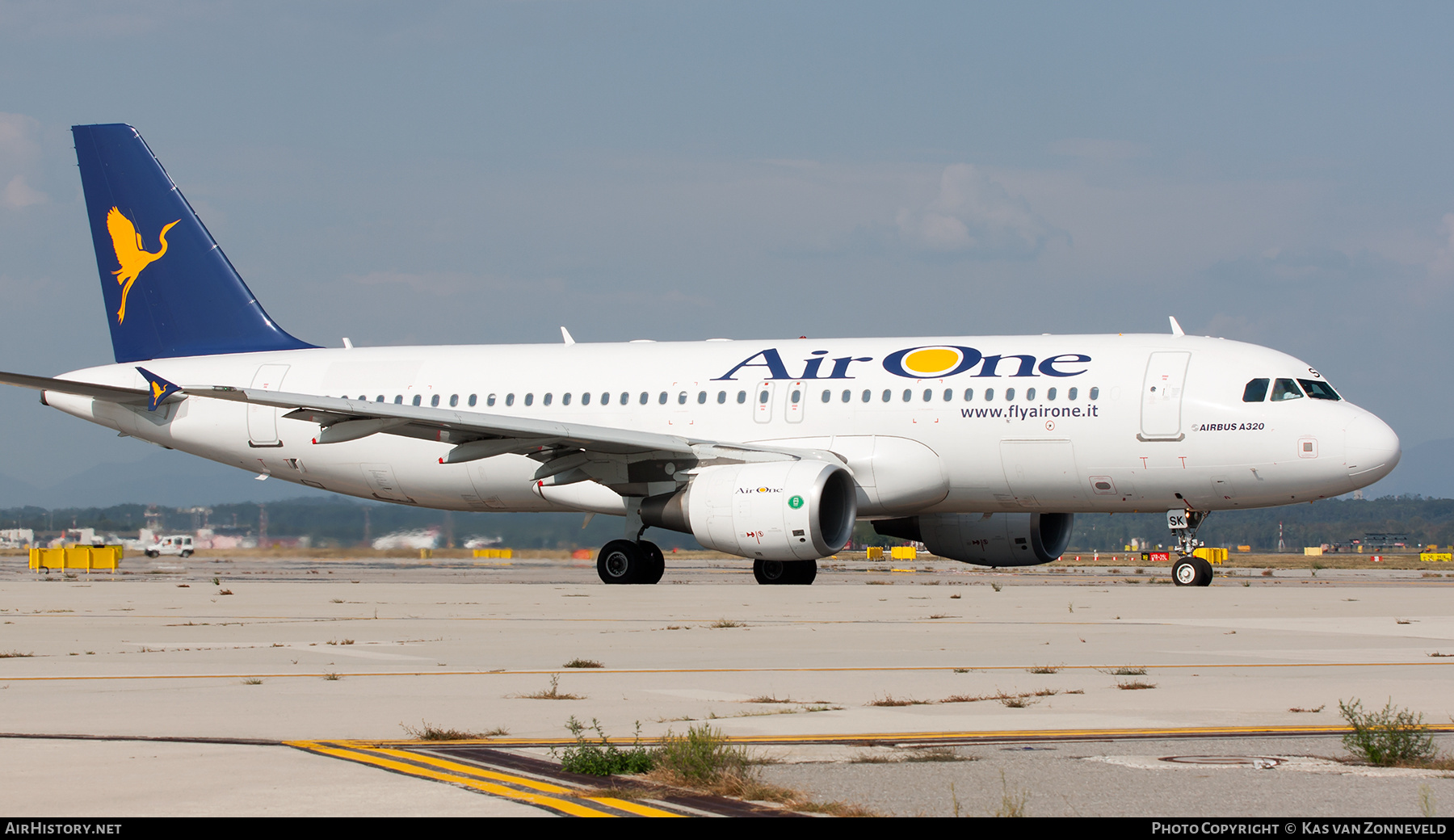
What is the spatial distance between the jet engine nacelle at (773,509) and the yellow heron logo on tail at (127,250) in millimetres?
13338

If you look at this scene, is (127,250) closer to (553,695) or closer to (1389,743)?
(553,695)

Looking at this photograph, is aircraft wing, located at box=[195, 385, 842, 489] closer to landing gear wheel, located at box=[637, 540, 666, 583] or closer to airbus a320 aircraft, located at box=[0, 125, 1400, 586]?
airbus a320 aircraft, located at box=[0, 125, 1400, 586]

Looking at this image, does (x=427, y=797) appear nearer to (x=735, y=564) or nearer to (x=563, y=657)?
(x=563, y=657)

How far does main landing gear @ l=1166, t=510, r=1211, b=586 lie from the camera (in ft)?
76.9

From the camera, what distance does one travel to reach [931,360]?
976 inches

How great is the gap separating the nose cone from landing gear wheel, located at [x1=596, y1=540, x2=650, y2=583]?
1093 centimetres

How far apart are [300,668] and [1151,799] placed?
730 centimetres

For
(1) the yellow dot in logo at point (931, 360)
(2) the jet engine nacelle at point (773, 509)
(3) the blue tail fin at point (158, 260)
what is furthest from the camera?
(3) the blue tail fin at point (158, 260)

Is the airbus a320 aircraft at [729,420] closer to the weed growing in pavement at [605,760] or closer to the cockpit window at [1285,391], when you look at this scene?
the cockpit window at [1285,391]

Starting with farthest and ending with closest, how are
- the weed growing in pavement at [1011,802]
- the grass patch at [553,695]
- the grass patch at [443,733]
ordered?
the grass patch at [553,695]
the grass patch at [443,733]
the weed growing in pavement at [1011,802]

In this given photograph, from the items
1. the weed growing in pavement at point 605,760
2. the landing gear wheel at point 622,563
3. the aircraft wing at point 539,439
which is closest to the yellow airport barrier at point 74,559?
the aircraft wing at point 539,439

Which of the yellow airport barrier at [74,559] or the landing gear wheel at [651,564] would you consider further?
the yellow airport barrier at [74,559]

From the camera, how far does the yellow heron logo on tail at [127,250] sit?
30.5 meters

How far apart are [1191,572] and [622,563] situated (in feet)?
29.4
